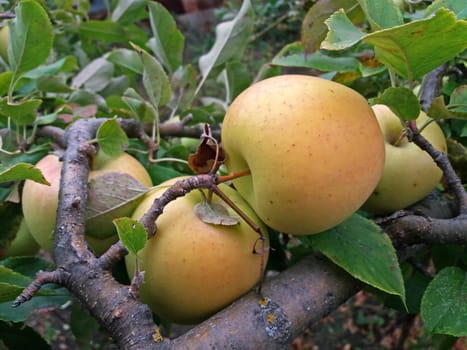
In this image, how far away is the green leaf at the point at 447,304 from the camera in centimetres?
58

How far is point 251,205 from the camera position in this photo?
603 mm

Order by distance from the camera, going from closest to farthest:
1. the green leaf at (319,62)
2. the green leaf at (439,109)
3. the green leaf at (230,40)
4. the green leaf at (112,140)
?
1. the green leaf at (439,109)
2. the green leaf at (112,140)
3. the green leaf at (319,62)
4. the green leaf at (230,40)

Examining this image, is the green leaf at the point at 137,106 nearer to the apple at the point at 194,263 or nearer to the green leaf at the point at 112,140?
the green leaf at the point at 112,140

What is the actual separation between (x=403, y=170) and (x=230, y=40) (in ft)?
1.32

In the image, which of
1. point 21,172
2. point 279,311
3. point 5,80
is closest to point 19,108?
point 5,80

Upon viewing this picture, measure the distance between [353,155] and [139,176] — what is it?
286 millimetres

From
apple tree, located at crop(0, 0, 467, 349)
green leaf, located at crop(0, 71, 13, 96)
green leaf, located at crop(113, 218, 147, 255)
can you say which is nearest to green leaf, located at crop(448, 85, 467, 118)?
apple tree, located at crop(0, 0, 467, 349)

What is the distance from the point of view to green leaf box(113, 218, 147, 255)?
48 cm

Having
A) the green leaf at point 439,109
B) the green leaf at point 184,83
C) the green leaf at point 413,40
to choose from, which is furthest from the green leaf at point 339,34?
the green leaf at point 184,83

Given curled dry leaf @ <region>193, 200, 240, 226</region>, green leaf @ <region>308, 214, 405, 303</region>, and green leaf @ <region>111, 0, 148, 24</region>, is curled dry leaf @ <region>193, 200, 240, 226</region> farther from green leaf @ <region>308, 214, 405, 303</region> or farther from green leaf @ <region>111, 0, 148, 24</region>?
green leaf @ <region>111, 0, 148, 24</region>

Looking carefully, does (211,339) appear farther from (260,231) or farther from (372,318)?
(372,318)

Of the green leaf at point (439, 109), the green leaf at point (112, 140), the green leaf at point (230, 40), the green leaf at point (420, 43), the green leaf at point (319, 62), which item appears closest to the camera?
the green leaf at point (420, 43)

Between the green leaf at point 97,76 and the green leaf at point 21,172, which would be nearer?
the green leaf at point 21,172

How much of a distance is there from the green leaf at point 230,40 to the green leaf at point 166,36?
0.17 ft
